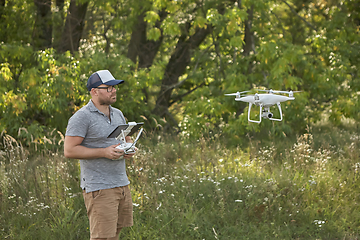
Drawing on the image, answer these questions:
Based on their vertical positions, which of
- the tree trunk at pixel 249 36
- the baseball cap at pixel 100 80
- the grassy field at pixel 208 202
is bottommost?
the grassy field at pixel 208 202

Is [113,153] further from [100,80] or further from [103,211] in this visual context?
[100,80]

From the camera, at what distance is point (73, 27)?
9953 mm

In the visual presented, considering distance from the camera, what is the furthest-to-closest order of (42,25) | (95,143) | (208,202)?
(42,25)
(208,202)
(95,143)

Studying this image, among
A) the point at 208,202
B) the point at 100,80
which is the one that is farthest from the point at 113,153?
the point at 208,202

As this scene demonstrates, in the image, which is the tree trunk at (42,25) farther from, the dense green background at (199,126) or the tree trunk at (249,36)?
the tree trunk at (249,36)

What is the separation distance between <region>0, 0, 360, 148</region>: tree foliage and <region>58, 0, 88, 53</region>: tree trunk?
1.1 inches

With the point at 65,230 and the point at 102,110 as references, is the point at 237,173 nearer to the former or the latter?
the point at 65,230

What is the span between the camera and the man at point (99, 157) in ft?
9.95

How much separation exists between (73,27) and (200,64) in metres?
3.97

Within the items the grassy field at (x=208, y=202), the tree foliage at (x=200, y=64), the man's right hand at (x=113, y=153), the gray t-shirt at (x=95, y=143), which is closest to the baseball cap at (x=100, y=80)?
the gray t-shirt at (x=95, y=143)

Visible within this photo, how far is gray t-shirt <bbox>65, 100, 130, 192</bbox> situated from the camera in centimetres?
307

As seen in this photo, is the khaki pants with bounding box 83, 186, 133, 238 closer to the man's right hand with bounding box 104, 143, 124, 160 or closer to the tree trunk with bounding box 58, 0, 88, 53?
the man's right hand with bounding box 104, 143, 124, 160

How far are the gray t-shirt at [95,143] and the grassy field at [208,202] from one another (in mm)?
1737

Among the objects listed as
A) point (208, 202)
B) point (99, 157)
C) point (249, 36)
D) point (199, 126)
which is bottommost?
point (208, 202)
